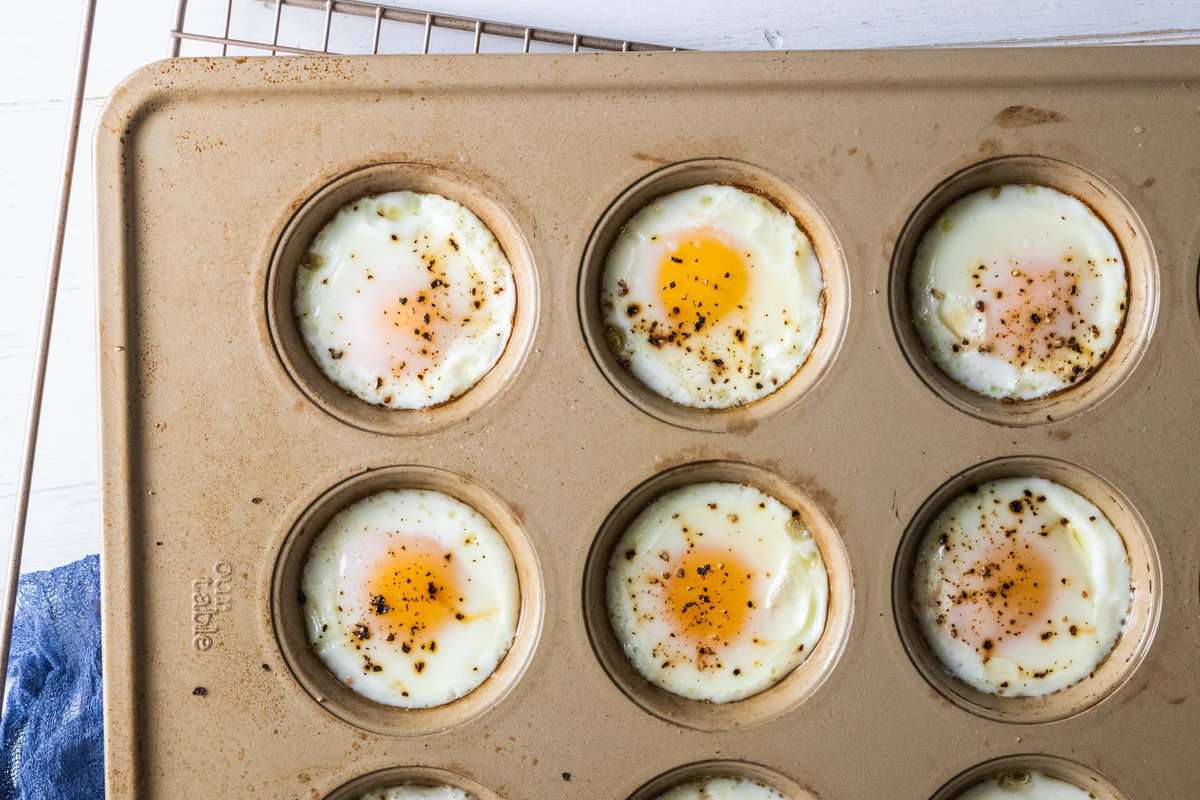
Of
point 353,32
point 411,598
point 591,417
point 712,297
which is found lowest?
point 411,598

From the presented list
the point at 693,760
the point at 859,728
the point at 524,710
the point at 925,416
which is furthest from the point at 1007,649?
the point at 524,710

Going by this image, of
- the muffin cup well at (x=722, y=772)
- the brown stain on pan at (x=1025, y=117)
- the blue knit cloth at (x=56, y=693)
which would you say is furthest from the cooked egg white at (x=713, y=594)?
the blue knit cloth at (x=56, y=693)

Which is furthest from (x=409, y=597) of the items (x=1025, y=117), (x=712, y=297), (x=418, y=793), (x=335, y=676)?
(x=1025, y=117)

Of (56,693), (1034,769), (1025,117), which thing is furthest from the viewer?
(56,693)

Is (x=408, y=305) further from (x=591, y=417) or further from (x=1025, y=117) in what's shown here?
(x=1025, y=117)

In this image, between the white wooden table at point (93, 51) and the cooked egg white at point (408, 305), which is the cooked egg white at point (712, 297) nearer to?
the cooked egg white at point (408, 305)

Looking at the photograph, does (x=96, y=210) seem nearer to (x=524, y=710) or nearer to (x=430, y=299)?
(x=430, y=299)

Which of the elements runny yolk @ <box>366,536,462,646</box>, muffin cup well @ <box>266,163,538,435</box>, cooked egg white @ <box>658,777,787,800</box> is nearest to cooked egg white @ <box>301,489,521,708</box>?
runny yolk @ <box>366,536,462,646</box>
